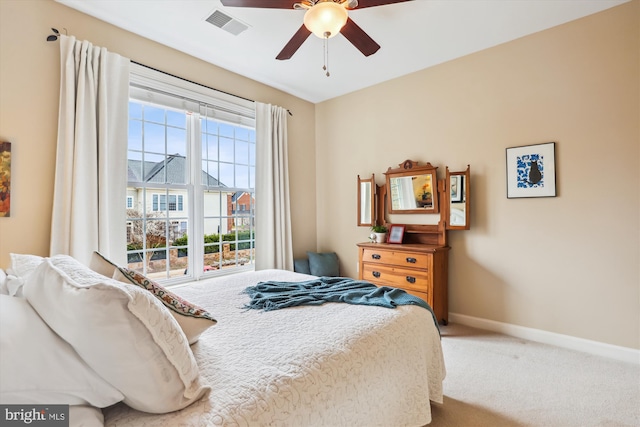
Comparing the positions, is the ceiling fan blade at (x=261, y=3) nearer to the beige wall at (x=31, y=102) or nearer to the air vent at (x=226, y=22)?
the air vent at (x=226, y=22)

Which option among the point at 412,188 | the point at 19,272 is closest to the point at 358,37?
the point at 412,188

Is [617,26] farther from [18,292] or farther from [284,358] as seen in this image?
[18,292]

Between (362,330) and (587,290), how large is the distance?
8.00ft

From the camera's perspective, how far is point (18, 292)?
121 centimetres

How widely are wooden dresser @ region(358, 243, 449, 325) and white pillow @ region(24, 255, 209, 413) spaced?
103 inches

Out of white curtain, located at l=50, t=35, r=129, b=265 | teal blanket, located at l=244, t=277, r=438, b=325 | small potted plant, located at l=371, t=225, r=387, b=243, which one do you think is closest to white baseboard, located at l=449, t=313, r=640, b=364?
small potted plant, located at l=371, t=225, r=387, b=243

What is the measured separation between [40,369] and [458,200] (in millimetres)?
3311

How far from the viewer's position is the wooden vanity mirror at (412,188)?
11.3 ft

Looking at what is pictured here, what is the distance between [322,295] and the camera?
6.48 ft

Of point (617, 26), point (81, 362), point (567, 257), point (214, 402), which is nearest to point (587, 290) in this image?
point (567, 257)

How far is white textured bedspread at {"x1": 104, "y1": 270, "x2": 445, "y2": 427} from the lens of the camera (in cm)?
94

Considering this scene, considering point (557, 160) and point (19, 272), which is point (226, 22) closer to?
point (19, 272)

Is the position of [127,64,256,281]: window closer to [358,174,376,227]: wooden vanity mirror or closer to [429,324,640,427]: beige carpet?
[358,174,376,227]: wooden vanity mirror

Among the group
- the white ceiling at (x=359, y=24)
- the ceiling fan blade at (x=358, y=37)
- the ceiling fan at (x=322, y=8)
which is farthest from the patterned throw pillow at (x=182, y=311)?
the white ceiling at (x=359, y=24)
